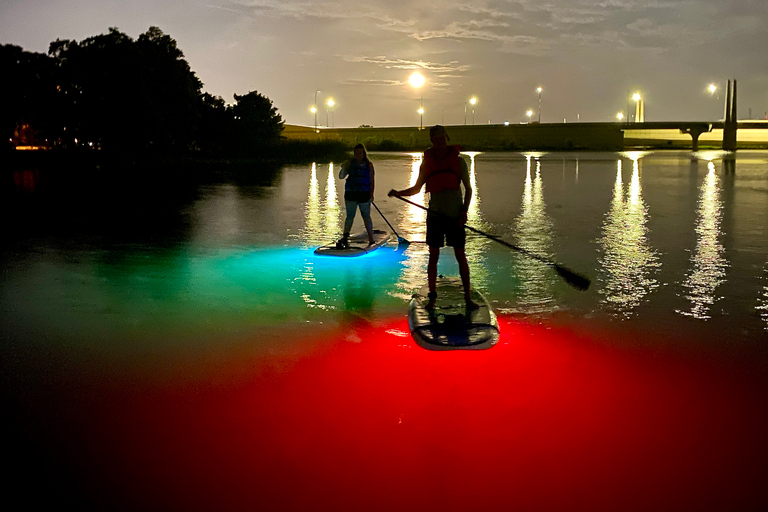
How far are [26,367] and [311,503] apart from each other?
3.53 meters

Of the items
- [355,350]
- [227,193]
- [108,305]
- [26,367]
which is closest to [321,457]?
[355,350]

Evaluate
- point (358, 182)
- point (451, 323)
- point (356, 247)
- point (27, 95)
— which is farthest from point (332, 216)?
point (27, 95)

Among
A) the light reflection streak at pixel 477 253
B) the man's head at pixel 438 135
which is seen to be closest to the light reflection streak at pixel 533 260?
the light reflection streak at pixel 477 253

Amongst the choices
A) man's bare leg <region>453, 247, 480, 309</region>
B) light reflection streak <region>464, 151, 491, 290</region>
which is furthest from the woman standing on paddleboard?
man's bare leg <region>453, 247, 480, 309</region>

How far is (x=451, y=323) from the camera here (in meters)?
7.21

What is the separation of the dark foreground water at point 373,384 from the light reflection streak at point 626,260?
0.08m

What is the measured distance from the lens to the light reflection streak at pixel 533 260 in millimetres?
8672

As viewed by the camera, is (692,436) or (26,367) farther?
(26,367)

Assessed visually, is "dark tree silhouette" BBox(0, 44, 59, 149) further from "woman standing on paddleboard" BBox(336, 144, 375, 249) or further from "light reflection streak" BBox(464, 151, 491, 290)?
"woman standing on paddleboard" BBox(336, 144, 375, 249)

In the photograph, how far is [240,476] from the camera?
4.26 m

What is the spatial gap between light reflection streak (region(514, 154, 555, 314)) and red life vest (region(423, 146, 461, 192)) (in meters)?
1.68

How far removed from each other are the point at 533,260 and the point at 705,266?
8.18 feet

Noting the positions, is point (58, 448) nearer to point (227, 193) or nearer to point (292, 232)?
point (292, 232)

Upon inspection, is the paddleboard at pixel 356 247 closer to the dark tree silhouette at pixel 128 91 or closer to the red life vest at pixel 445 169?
the red life vest at pixel 445 169
